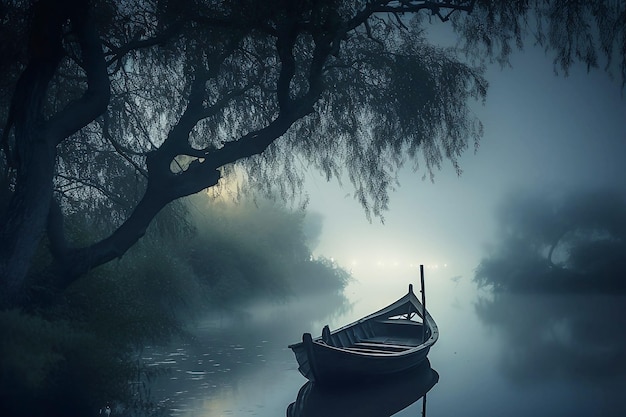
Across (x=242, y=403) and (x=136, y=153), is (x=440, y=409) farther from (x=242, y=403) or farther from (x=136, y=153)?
(x=136, y=153)

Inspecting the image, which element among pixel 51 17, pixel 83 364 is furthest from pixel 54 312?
pixel 51 17

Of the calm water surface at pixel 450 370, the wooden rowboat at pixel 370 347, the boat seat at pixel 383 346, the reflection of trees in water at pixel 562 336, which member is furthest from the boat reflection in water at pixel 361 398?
the reflection of trees in water at pixel 562 336

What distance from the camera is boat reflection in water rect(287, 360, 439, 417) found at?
10547mm

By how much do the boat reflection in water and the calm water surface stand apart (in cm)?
4

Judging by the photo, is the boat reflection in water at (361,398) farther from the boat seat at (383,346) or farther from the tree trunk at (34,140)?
the tree trunk at (34,140)

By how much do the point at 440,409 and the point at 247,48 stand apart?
7345 mm

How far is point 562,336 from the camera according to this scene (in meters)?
20.7

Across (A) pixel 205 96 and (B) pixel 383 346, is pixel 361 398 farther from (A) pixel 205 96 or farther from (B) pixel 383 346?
(A) pixel 205 96

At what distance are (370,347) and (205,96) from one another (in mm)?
6762

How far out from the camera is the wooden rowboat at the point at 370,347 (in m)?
11.1

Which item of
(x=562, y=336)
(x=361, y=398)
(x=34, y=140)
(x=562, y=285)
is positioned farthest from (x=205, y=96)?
(x=562, y=285)

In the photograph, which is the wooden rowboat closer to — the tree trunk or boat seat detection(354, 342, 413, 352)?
boat seat detection(354, 342, 413, 352)

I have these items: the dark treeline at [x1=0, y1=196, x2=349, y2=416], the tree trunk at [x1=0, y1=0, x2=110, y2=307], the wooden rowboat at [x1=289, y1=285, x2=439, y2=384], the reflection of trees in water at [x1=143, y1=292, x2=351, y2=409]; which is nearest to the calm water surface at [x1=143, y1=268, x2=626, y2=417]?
the reflection of trees in water at [x1=143, y1=292, x2=351, y2=409]

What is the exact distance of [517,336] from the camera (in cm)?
2139
